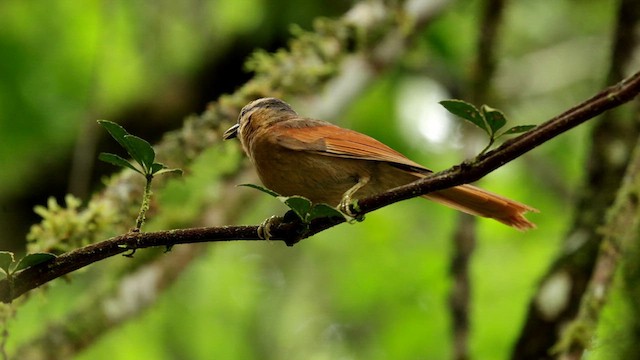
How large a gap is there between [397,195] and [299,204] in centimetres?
19

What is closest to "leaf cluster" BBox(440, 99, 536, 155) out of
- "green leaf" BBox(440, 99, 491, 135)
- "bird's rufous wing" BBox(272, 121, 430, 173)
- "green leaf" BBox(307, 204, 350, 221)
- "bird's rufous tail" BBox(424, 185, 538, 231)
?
"green leaf" BBox(440, 99, 491, 135)

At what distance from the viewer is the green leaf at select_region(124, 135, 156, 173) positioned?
1.64 metres

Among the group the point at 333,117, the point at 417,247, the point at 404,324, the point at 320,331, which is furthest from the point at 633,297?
the point at 320,331

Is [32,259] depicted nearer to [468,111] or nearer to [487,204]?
[468,111]

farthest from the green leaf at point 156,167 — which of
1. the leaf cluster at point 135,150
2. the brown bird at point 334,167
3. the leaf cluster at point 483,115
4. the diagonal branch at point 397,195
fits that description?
the brown bird at point 334,167

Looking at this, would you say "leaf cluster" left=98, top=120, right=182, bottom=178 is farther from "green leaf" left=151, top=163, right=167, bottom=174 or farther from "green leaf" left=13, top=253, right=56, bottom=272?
"green leaf" left=13, top=253, right=56, bottom=272

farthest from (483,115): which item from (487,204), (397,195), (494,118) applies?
(487,204)

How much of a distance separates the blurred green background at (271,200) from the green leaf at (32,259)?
2.03 m

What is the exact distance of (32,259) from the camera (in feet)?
5.34

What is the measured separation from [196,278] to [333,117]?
1.98m

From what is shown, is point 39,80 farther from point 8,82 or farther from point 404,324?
point 404,324

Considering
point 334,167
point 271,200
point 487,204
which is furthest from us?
point 271,200

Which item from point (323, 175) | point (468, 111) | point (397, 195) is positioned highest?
point (323, 175)

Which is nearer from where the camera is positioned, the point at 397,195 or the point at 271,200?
the point at 397,195
